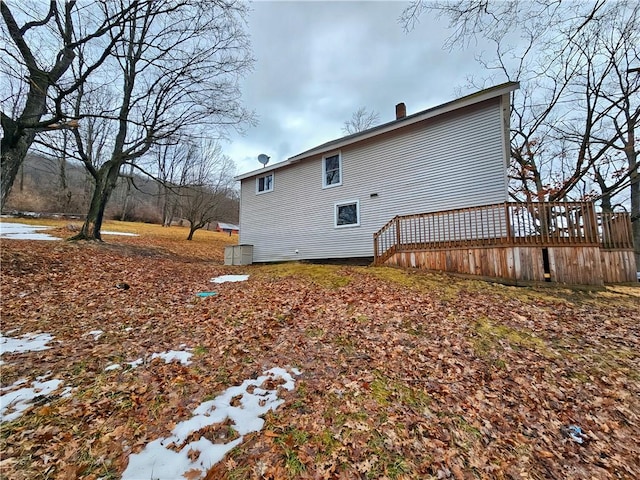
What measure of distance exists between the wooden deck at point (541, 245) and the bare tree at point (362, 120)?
69.6ft

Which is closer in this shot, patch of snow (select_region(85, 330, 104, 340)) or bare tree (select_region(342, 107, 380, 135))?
patch of snow (select_region(85, 330, 104, 340))

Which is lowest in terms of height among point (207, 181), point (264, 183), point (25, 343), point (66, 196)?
point (25, 343)

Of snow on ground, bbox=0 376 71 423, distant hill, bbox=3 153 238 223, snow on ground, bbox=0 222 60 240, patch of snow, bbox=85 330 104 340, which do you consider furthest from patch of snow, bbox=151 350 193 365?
distant hill, bbox=3 153 238 223

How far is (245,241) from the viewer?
1557 centimetres

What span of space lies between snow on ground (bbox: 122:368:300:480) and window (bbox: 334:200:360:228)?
28.9ft

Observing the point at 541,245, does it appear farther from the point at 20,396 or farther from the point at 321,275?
the point at 20,396

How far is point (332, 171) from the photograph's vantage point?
12781mm

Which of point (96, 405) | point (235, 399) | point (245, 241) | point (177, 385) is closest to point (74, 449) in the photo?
point (96, 405)

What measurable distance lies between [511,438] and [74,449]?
390 cm

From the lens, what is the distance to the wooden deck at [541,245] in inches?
285

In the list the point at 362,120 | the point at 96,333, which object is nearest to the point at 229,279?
the point at 96,333

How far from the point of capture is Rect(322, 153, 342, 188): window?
40.9 feet

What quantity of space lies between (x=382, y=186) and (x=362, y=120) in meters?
19.0

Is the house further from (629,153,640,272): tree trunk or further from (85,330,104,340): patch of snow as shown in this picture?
(85,330,104,340): patch of snow
